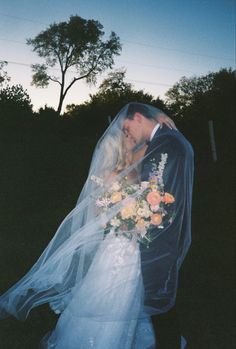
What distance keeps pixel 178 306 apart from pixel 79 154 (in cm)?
1269

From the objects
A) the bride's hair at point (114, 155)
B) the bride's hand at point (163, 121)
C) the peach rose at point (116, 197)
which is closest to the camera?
the peach rose at point (116, 197)

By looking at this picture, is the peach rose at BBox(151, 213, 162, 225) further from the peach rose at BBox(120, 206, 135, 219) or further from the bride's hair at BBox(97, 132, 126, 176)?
the bride's hair at BBox(97, 132, 126, 176)

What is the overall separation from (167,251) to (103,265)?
0.54 meters

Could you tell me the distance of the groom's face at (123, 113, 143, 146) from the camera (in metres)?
3.17

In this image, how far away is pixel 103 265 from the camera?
10.1 ft

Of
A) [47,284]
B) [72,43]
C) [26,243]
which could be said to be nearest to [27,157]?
[26,243]

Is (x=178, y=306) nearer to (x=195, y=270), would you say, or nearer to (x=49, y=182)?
(x=195, y=270)

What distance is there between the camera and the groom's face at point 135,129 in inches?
125

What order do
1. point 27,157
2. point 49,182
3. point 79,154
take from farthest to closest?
1. point 79,154
2. point 27,157
3. point 49,182

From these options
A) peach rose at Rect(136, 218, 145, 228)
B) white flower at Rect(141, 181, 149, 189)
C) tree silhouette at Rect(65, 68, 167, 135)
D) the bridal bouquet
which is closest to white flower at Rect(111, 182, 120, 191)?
the bridal bouquet

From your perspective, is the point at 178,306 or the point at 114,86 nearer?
the point at 178,306

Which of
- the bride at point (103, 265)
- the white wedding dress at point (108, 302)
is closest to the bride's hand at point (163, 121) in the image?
the bride at point (103, 265)

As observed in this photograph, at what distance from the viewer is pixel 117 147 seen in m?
3.31

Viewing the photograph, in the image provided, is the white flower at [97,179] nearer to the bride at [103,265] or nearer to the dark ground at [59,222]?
the bride at [103,265]
